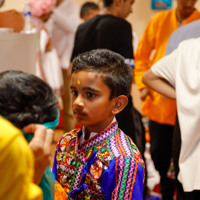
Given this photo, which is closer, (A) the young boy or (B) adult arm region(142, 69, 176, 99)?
(A) the young boy

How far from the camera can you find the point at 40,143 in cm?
67

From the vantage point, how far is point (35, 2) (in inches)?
134

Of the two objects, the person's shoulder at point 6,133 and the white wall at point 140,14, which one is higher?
the person's shoulder at point 6,133

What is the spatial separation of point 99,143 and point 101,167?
0.09m

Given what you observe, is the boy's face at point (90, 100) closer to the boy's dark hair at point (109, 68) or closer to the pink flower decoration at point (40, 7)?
the boy's dark hair at point (109, 68)

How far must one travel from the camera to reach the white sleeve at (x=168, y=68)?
1.55 m

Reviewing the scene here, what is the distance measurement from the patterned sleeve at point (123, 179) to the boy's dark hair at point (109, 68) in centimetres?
25

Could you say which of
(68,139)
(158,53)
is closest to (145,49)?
(158,53)

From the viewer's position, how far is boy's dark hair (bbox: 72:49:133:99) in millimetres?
1139

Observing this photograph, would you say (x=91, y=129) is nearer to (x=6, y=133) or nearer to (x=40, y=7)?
(x=6, y=133)

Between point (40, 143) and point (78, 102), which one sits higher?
point (40, 143)

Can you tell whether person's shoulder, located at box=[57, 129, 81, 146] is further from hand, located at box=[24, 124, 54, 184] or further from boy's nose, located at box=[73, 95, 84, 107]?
hand, located at box=[24, 124, 54, 184]

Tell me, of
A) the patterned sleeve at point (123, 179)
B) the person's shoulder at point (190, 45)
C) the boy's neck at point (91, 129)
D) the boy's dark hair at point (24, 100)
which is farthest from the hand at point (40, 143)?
the person's shoulder at point (190, 45)

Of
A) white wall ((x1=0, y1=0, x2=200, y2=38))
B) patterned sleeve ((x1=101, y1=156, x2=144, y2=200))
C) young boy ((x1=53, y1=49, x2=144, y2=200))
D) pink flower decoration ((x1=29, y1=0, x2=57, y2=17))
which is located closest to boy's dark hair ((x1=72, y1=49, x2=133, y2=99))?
young boy ((x1=53, y1=49, x2=144, y2=200))
